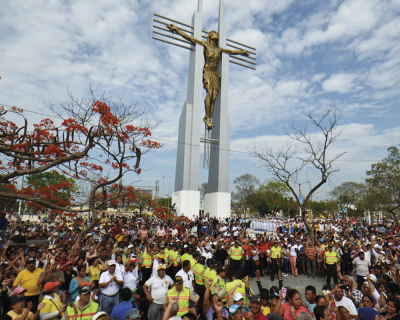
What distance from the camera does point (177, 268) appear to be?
7.66 m

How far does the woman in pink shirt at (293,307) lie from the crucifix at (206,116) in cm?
2166

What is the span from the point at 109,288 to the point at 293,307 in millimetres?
3544

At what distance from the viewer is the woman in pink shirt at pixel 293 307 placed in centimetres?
393

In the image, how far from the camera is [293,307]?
404 centimetres

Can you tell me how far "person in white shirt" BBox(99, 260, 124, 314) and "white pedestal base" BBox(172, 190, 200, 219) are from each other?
791 inches

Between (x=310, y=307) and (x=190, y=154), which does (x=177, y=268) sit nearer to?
(x=310, y=307)

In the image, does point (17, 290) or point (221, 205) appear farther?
point (221, 205)

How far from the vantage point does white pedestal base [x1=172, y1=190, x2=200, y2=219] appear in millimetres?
25516

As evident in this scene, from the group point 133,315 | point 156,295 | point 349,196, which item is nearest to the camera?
point 133,315

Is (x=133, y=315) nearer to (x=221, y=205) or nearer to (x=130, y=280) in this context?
(x=130, y=280)

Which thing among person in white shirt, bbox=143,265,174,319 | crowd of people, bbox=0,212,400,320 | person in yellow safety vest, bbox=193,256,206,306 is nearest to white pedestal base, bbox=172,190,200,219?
crowd of people, bbox=0,212,400,320

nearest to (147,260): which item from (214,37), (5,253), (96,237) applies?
(5,253)

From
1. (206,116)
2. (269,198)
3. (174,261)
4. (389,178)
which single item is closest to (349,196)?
(269,198)

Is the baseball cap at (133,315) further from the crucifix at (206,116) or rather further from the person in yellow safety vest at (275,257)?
the crucifix at (206,116)
